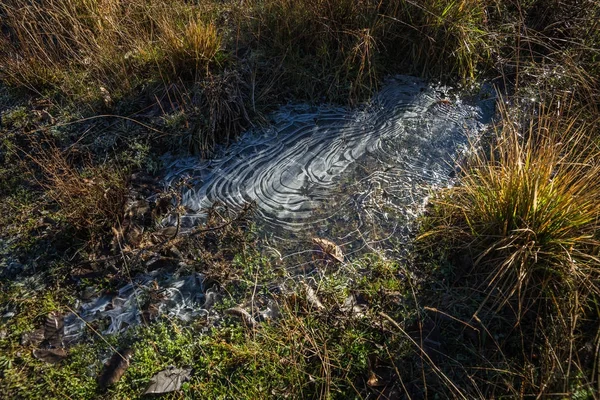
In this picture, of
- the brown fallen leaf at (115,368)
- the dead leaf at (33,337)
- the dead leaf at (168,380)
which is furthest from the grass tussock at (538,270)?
the dead leaf at (33,337)

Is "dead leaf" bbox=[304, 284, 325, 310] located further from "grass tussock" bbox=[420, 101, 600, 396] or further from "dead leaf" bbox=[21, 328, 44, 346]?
"dead leaf" bbox=[21, 328, 44, 346]

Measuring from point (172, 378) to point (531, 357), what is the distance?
5.82ft

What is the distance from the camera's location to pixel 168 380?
2.40 m

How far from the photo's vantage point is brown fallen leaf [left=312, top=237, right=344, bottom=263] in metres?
2.92

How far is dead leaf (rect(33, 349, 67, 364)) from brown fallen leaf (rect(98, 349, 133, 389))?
260mm

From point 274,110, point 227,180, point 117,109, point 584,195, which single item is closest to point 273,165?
point 227,180

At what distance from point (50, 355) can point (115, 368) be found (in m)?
0.38

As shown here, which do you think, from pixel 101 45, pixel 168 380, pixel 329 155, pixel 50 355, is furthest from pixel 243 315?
pixel 101 45

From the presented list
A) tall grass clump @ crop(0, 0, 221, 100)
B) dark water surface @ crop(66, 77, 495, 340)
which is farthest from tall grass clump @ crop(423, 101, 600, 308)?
tall grass clump @ crop(0, 0, 221, 100)

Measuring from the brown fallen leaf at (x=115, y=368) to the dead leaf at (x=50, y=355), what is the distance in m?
0.26

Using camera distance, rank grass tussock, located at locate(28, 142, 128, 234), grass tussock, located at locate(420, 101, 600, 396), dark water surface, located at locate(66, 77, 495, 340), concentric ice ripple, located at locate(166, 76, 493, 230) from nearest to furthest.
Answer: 1. grass tussock, located at locate(420, 101, 600, 396)
2. dark water surface, located at locate(66, 77, 495, 340)
3. grass tussock, located at locate(28, 142, 128, 234)
4. concentric ice ripple, located at locate(166, 76, 493, 230)

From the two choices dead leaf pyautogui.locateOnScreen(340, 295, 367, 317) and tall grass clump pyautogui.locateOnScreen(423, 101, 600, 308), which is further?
dead leaf pyautogui.locateOnScreen(340, 295, 367, 317)

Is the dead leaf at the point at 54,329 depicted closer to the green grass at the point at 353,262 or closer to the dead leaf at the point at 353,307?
the green grass at the point at 353,262

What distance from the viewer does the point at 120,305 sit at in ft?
9.04
